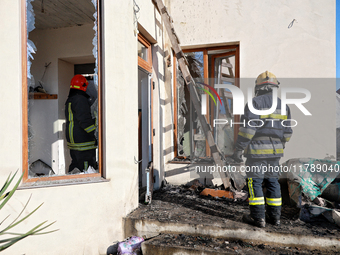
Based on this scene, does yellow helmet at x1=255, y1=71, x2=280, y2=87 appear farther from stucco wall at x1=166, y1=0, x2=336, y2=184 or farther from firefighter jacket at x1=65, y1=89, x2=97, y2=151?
firefighter jacket at x1=65, y1=89, x2=97, y2=151

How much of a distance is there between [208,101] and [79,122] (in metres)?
3.07

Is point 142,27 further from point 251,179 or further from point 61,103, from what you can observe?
point 251,179

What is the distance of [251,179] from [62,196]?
2.39 metres

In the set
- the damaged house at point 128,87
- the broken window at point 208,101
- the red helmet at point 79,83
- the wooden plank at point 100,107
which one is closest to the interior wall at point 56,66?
the damaged house at point 128,87

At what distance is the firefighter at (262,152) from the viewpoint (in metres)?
3.36

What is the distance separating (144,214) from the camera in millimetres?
3760

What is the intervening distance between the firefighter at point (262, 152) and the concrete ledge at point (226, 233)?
191 millimetres

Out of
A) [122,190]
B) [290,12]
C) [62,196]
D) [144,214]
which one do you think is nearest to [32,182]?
[62,196]

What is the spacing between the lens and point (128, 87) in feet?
12.4

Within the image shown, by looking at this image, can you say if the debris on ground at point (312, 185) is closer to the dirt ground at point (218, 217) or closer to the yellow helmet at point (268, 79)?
the dirt ground at point (218, 217)

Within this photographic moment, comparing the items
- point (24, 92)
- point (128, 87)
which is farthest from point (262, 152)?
point (24, 92)

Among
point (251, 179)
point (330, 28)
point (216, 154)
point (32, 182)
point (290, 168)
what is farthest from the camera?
A: point (330, 28)

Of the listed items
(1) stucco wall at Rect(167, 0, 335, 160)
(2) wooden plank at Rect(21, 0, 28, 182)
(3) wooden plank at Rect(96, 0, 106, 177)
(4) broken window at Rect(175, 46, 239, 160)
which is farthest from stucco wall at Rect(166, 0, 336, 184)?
(2) wooden plank at Rect(21, 0, 28, 182)

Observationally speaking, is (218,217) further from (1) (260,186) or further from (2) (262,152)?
(2) (262,152)
